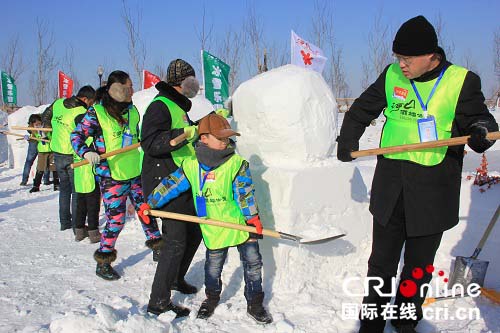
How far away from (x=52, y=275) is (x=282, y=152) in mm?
2293

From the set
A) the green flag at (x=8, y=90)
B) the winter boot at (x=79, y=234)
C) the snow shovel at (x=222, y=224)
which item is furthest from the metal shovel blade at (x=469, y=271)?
the green flag at (x=8, y=90)

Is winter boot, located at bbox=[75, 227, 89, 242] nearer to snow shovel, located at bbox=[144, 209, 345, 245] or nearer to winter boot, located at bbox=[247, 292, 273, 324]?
snow shovel, located at bbox=[144, 209, 345, 245]

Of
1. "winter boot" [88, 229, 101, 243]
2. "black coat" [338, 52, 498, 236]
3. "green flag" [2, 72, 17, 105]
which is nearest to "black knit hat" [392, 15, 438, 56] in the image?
"black coat" [338, 52, 498, 236]

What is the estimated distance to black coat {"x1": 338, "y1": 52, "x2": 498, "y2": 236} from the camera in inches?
87.7

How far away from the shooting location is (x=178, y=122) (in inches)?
124

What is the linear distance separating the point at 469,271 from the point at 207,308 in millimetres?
1865

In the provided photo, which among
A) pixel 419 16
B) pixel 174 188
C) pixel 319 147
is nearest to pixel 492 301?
pixel 319 147

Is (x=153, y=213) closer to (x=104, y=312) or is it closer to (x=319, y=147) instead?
(x=104, y=312)

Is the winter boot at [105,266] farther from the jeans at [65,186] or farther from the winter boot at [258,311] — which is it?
the jeans at [65,186]

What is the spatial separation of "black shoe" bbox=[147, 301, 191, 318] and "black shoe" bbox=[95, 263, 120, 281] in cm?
89

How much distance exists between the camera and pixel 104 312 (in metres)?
2.53

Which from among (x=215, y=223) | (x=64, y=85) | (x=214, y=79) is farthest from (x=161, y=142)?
(x=64, y=85)

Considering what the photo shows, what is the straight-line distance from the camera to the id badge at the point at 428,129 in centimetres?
229

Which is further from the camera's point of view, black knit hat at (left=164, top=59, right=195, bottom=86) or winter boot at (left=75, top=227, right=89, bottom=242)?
winter boot at (left=75, top=227, right=89, bottom=242)
